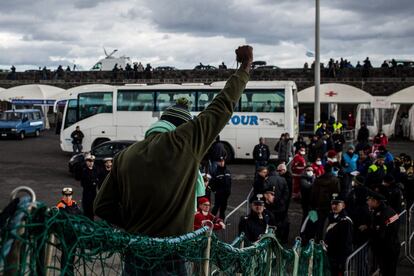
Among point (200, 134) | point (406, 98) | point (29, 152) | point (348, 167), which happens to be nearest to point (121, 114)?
point (29, 152)

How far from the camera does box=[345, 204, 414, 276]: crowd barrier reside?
350 inches

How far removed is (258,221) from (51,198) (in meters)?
9.33

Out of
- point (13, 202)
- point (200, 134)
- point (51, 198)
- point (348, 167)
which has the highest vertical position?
point (200, 134)

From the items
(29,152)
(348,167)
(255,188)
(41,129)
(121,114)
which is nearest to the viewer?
(255,188)

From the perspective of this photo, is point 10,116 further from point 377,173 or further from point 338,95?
point 377,173

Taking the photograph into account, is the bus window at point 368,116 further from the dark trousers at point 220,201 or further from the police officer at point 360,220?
the police officer at point 360,220

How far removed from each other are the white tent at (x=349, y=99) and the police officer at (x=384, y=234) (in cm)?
2446

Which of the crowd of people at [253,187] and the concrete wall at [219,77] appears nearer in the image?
the crowd of people at [253,187]

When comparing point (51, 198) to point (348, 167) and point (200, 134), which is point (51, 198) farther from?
point (200, 134)

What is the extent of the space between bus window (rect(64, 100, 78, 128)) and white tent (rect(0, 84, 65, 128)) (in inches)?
509

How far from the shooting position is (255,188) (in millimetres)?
12805

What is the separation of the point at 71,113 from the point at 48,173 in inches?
204

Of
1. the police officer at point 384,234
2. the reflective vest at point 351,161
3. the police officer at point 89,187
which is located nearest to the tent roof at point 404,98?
the reflective vest at point 351,161

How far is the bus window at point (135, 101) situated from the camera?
84.6 ft
